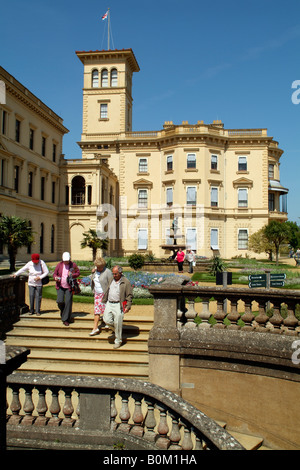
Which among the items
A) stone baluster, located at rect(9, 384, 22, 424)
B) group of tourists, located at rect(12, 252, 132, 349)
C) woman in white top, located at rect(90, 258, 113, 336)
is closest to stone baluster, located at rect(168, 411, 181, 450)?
stone baluster, located at rect(9, 384, 22, 424)

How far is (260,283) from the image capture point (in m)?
8.17

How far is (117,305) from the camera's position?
7.74m

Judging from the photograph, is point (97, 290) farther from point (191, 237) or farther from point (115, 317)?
point (191, 237)

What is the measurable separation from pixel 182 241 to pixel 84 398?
37.0 metres

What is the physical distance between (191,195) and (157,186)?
171 inches

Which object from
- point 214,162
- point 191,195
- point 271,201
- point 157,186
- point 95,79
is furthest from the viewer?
point 271,201

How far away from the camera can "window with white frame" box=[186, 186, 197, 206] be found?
135 ft

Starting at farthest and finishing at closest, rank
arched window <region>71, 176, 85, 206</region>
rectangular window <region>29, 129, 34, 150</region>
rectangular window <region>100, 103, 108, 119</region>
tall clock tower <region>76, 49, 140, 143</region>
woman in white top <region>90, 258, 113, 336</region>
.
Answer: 1. rectangular window <region>100, 103, 108, 119</region>
2. tall clock tower <region>76, 49, 140, 143</region>
3. arched window <region>71, 176, 85, 206</region>
4. rectangular window <region>29, 129, 34, 150</region>
5. woman in white top <region>90, 258, 113, 336</region>

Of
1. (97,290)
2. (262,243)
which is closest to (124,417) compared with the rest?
(97,290)

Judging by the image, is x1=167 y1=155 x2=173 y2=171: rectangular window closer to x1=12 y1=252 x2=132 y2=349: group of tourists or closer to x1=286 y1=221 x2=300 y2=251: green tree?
x1=286 y1=221 x2=300 y2=251: green tree

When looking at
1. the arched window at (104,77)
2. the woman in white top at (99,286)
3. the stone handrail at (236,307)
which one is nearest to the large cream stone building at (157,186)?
the arched window at (104,77)

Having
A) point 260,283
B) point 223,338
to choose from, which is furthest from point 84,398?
point 260,283

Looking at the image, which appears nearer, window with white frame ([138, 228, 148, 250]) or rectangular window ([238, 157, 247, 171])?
rectangular window ([238, 157, 247, 171])

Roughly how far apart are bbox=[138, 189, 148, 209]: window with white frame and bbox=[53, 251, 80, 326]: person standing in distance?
34053 mm
